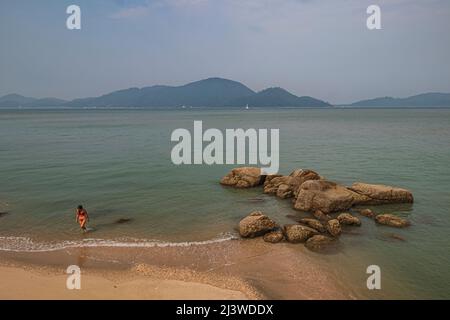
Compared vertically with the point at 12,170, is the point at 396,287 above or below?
below

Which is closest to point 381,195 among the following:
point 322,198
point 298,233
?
point 322,198

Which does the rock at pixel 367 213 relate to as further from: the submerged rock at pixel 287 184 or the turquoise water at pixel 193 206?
the submerged rock at pixel 287 184

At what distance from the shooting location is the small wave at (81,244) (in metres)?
18.2

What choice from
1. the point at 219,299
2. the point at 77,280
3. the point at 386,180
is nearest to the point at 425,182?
the point at 386,180

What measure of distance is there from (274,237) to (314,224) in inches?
121

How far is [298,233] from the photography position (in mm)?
18938

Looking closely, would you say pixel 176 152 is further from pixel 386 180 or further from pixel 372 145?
pixel 372 145

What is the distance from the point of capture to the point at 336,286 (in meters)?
14.6

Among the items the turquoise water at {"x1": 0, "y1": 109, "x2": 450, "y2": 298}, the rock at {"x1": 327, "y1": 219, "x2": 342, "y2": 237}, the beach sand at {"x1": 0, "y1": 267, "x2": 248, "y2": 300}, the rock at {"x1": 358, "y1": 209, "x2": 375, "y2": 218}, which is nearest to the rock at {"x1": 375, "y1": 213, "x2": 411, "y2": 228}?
the turquoise water at {"x1": 0, "y1": 109, "x2": 450, "y2": 298}

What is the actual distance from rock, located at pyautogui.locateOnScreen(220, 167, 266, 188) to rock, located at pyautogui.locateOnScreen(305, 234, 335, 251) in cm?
1235

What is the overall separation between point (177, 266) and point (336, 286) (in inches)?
285

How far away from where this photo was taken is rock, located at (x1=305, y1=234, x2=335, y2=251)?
1822 centimetres

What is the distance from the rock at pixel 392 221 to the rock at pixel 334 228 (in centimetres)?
352
